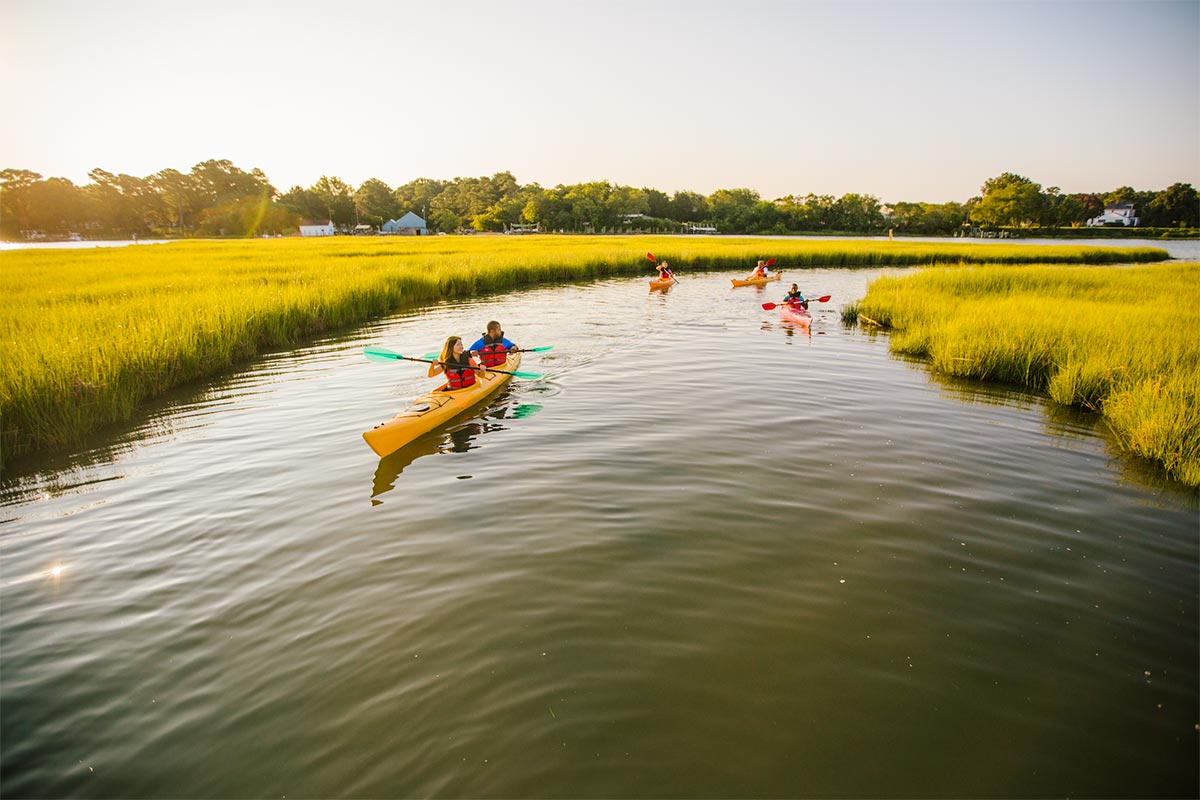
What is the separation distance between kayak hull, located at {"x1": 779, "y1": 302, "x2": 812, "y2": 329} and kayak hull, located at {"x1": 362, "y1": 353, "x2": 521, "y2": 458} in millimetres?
10347

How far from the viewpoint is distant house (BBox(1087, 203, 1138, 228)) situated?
409 ft

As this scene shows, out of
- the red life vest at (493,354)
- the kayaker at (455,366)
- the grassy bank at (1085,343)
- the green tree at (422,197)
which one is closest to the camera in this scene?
the grassy bank at (1085,343)

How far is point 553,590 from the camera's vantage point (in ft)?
15.9

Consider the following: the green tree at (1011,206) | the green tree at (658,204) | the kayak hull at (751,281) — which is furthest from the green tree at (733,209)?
the kayak hull at (751,281)

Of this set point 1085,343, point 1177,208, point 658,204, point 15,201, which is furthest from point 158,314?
point 1177,208

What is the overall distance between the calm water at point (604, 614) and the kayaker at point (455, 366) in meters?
1.39

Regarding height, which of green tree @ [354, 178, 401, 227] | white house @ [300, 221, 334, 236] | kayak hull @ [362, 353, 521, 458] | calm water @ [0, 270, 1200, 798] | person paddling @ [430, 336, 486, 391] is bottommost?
calm water @ [0, 270, 1200, 798]

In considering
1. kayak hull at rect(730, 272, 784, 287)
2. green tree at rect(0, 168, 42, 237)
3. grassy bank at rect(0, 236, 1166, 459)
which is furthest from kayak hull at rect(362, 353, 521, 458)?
green tree at rect(0, 168, 42, 237)

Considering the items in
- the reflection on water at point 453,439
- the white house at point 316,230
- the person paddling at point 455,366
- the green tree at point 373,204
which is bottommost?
the reflection on water at point 453,439

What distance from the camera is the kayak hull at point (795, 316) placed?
17.5m

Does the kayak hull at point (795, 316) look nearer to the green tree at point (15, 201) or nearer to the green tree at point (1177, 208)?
the green tree at point (15, 201)

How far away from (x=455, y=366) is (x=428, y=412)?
4.03 feet

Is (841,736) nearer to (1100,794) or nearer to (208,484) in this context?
(1100,794)

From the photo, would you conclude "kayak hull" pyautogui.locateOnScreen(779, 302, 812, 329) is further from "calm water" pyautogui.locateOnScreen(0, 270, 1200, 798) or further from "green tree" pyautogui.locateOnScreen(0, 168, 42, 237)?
"green tree" pyautogui.locateOnScreen(0, 168, 42, 237)
